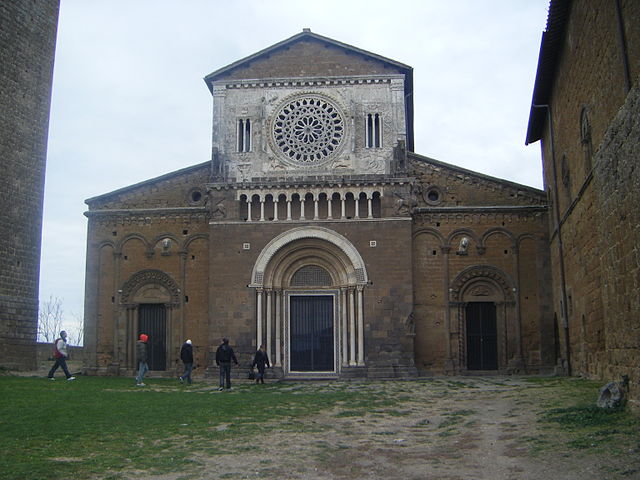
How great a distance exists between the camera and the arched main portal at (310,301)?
28375mm

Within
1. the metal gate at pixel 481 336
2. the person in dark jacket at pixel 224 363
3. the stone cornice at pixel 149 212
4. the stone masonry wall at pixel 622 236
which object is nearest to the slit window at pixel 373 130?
the stone cornice at pixel 149 212

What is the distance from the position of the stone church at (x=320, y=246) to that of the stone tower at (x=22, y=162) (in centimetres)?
240

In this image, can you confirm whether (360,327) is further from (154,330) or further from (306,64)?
(306,64)

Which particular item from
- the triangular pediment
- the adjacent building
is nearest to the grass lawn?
the adjacent building

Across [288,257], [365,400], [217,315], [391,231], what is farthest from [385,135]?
[365,400]

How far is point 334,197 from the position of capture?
28.9m

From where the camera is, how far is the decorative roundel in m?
29.8

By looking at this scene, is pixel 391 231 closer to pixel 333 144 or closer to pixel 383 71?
pixel 333 144

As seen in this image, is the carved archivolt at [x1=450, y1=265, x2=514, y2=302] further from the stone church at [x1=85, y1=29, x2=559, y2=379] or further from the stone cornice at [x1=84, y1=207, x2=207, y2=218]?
the stone cornice at [x1=84, y1=207, x2=207, y2=218]

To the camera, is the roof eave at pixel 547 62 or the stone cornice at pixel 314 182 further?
the stone cornice at pixel 314 182

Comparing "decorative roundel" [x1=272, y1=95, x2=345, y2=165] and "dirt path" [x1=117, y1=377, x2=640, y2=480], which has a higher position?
"decorative roundel" [x1=272, y1=95, x2=345, y2=165]

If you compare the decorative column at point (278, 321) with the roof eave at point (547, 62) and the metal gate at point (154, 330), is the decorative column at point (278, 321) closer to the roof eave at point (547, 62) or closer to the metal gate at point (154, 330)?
the metal gate at point (154, 330)

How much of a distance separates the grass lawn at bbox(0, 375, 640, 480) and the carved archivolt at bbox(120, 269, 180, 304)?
22.9 feet

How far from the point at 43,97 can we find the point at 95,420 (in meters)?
20.2
